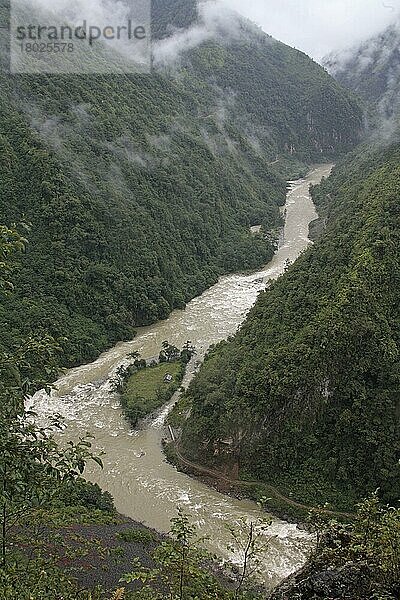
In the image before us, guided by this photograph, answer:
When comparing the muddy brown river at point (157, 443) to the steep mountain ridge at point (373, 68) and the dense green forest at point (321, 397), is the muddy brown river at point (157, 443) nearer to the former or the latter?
the dense green forest at point (321, 397)

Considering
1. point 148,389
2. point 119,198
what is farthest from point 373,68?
point 148,389

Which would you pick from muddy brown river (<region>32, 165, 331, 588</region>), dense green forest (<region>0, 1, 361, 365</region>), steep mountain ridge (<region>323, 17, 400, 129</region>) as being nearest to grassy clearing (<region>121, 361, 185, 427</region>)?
muddy brown river (<region>32, 165, 331, 588</region>)

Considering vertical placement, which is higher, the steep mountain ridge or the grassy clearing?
the steep mountain ridge

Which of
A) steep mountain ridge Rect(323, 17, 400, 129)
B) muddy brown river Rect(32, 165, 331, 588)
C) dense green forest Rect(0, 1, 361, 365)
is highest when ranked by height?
steep mountain ridge Rect(323, 17, 400, 129)

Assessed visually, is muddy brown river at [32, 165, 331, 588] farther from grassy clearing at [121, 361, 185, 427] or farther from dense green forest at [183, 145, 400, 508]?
dense green forest at [183, 145, 400, 508]

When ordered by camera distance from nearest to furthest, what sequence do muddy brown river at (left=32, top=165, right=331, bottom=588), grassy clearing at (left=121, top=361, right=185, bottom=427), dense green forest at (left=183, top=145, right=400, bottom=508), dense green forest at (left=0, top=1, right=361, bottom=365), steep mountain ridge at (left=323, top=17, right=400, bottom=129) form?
muddy brown river at (left=32, top=165, right=331, bottom=588) → dense green forest at (left=183, top=145, right=400, bottom=508) → grassy clearing at (left=121, top=361, right=185, bottom=427) → dense green forest at (left=0, top=1, right=361, bottom=365) → steep mountain ridge at (left=323, top=17, right=400, bottom=129)

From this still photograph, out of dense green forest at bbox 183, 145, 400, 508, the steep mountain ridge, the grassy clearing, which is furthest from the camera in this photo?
the steep mountain ridge

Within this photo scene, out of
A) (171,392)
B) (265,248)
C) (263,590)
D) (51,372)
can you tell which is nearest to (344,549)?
(51,372)
